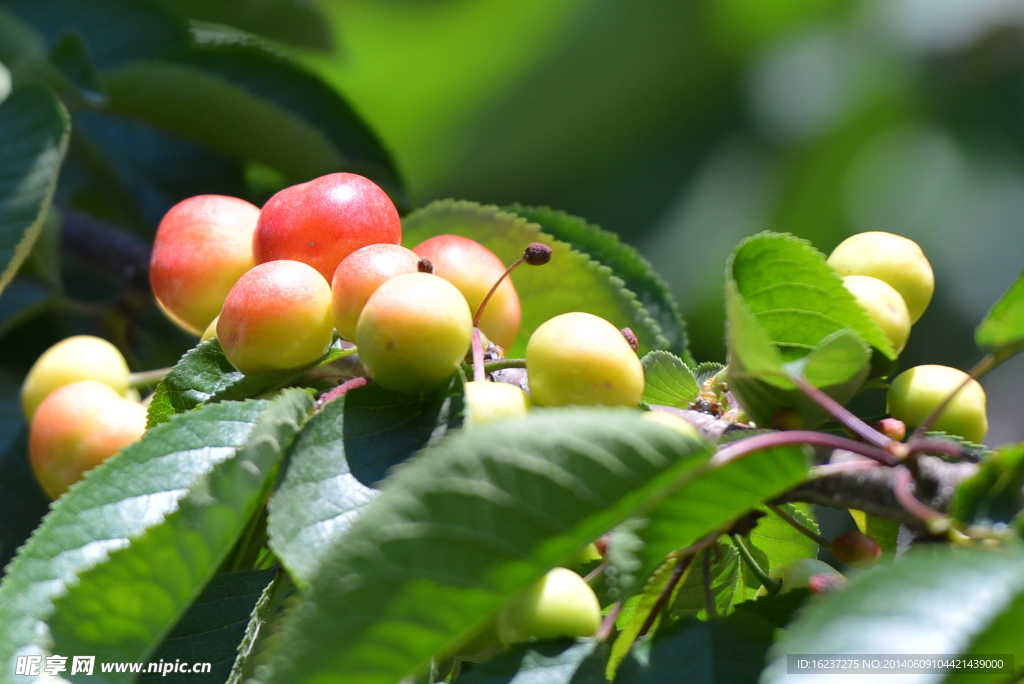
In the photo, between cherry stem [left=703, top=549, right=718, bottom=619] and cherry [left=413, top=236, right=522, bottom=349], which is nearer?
cherry stem [left=703, top=549, right=718, bottom=619]

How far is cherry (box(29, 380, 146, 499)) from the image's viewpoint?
2.24ft

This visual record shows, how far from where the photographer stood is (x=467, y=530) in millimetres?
368

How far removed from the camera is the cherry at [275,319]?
0.52 meters

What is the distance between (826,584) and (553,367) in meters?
0.20

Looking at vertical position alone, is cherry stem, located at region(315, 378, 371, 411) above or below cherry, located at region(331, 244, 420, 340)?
below

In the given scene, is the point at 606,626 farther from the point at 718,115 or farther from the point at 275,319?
the point at 718,115

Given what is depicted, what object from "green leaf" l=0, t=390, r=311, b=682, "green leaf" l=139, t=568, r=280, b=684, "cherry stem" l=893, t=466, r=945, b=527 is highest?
"cherry stem" l=893, t=466, r=945, b=527

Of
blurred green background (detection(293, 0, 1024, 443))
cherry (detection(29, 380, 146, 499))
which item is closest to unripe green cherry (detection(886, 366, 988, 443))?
cherry (detection(29, 380, 146, 499))

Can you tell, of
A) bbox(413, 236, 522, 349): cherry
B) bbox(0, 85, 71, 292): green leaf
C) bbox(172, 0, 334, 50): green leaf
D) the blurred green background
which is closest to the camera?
bbox(413, 236, 522, 349): cherry

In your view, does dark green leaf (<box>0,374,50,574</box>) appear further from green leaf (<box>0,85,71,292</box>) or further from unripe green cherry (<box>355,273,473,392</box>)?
unripe green cherry (<box>355,273,473,392</box>)

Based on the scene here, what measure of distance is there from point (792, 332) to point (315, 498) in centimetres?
32

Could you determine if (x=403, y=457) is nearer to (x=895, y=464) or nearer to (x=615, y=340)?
(x=615, y=340)

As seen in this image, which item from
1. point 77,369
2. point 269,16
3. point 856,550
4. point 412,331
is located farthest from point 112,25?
point 856,550

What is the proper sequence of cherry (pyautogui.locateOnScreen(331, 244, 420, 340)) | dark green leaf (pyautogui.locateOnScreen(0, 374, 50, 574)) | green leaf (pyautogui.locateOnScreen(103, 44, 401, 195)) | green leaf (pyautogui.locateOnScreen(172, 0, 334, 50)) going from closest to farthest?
cherry (pyautogui.locateOnScreen(331, 244, 420, 340)), dark green leaf (pyautogui.locateOnScreen(0, 374, 50, 574)), green leaf (pyautogui.locateOnScreen(103, 44, 401, 195)), green leaf (pyautogui.locateOnScreen(172, 0, 334, 50))
